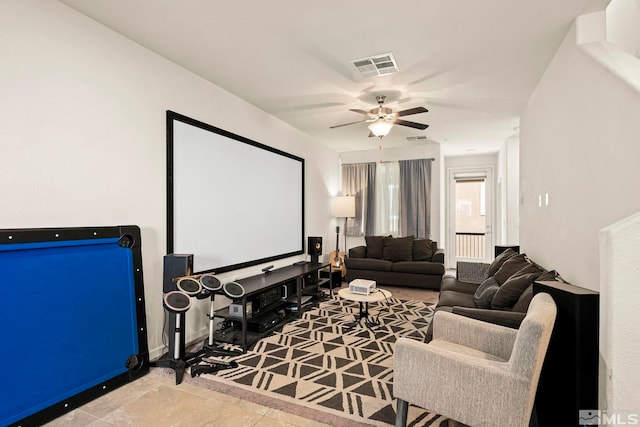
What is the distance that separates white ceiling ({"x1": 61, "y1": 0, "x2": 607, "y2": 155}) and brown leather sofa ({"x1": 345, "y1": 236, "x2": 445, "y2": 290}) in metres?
2.73

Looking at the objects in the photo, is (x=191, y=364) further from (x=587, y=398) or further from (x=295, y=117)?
(x=295, y=117)

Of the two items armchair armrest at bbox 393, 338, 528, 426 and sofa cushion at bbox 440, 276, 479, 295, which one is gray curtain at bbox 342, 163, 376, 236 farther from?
armchair armrest at bbox 393, 338, 528, 426

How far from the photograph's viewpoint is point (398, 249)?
6.14 metres

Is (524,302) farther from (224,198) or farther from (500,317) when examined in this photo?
(224,198)

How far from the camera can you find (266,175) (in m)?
4.45

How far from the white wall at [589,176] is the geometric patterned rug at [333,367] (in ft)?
4.17

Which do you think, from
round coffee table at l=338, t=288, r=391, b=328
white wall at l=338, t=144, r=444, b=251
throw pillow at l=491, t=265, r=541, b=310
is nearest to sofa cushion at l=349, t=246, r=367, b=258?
white wall at l=338, t=144, r=444, b=251

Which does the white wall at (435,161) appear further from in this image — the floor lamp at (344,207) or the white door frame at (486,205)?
the floor lamp at (344,207)

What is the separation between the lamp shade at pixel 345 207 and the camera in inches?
261

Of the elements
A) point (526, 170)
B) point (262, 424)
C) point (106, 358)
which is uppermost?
point (526, 170)

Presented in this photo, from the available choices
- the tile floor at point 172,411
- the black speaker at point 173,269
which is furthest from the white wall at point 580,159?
the black speaker at point 173,269

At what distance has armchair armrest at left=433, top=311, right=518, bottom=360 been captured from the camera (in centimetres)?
195

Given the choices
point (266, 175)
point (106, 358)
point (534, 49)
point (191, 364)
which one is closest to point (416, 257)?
point (266, 175)

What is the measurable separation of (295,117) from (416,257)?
338cm
